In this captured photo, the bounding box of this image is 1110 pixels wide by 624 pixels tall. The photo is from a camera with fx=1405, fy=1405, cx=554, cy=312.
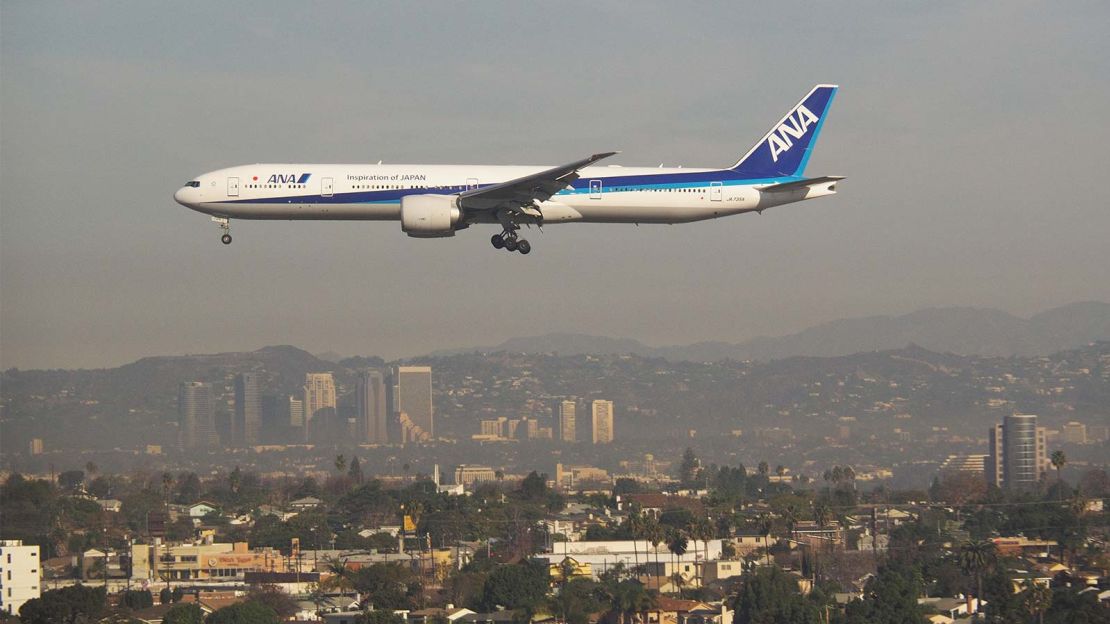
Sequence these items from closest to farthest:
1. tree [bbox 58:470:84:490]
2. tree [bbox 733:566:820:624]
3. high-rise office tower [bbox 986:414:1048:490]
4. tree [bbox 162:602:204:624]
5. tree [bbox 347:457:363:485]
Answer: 1. tree [bbox 162:602:204:624]
2. tree [bbox 733:566:820:624]
3. tree [bbox 58:470:84:490]
4. tree [bbox 347:457:363:485]
5. high-rise office tower [bbox 986:414:1048:490]

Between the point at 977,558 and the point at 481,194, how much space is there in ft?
182

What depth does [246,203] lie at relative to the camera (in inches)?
2149

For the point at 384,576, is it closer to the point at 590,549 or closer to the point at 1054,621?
the point at 590,549

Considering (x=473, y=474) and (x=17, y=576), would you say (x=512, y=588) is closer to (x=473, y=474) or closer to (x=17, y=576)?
(x=17, y=576)

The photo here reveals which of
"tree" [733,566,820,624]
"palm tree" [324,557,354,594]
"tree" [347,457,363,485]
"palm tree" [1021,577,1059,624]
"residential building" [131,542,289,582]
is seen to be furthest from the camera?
"tree" [347,457,363,485]

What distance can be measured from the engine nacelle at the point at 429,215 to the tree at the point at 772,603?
40598 mm

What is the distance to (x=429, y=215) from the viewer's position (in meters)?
52.4

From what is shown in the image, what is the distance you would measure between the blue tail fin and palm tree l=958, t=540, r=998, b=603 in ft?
140

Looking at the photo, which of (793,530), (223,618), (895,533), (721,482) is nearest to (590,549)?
(793,530)

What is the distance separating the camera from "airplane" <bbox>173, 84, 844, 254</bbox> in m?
53.1

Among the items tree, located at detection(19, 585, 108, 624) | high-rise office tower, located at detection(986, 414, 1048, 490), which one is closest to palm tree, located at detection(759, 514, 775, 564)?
tree, located at detection(19, 585, 108, 624)

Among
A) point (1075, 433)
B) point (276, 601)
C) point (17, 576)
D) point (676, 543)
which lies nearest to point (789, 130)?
point (276, 601)

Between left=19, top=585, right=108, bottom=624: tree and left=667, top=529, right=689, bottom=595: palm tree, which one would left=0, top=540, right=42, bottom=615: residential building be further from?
left=667, top=529, right=689, bottom=595: palm tree

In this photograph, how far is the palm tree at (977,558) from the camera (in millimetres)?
93406
